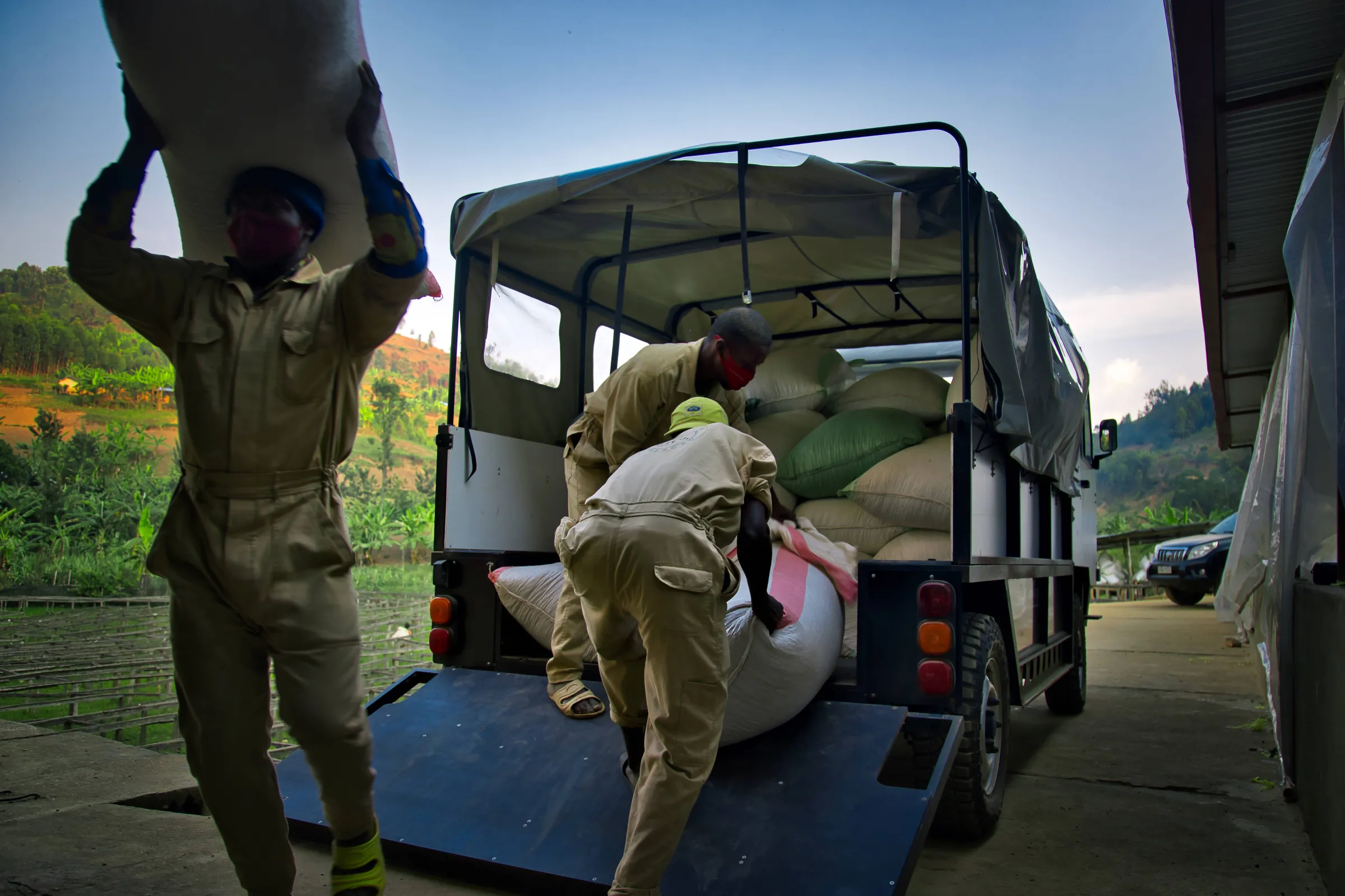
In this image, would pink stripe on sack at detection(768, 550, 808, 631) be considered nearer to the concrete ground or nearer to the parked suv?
the concrete ground

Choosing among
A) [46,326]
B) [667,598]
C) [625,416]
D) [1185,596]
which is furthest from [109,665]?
[1185,596]

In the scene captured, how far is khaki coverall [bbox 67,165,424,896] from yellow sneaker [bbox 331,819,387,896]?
1.3 inches

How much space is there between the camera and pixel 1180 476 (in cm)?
4434

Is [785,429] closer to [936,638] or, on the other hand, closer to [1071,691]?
[936,638]

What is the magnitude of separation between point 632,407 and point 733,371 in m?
0.43

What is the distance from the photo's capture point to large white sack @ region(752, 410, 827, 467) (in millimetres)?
4535

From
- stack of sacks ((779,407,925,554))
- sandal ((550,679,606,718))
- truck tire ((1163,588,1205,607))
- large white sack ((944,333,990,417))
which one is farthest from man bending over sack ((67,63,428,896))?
truck tire ((1163,588,1205,607))

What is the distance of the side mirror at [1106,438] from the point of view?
6484 mm

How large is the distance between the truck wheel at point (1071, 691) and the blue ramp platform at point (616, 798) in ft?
10.9

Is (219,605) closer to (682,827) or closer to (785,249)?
(682,827)

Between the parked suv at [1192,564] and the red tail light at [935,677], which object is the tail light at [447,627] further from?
the parked suv at [1192,564]

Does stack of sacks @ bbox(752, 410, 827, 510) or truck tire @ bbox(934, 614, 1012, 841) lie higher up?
stack of sacks @ bbox(752, 410, 827, 510)

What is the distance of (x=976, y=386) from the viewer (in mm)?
3848

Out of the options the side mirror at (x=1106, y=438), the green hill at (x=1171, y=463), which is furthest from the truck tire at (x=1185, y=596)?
the green hill at (x=1171, y=463)
